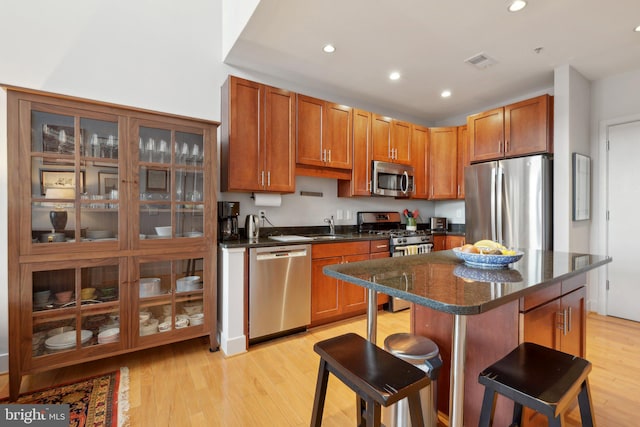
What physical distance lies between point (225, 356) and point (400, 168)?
3.01 meters

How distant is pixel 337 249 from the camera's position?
310 centimetres

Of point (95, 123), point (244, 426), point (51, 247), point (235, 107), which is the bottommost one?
point (244, 426)

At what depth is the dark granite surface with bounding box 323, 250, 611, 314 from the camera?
38.0 inches

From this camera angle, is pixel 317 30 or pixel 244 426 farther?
pixel 317 30

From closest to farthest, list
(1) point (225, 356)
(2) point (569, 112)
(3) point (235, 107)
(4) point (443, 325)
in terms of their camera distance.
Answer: (4) point (443, 325), (1) point (225, 356), (3) point (235, 107), (2) point (569, 112)

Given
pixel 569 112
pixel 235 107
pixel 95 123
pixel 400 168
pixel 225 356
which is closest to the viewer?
pixel 95 123

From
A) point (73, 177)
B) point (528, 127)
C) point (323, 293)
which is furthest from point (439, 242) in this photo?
point (73, 177)

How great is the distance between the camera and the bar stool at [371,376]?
99 centimetres

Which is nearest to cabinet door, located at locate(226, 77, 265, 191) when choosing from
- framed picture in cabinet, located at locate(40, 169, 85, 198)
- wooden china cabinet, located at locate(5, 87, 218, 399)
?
wooden china cabinet, located at locate(5, 87, 218, 399)

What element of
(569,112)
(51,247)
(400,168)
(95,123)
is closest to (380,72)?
(400,168)

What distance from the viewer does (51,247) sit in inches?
77.2

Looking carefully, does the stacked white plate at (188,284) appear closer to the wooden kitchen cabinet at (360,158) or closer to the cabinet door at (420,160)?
the wooden kitchen cabinet at (360,158)

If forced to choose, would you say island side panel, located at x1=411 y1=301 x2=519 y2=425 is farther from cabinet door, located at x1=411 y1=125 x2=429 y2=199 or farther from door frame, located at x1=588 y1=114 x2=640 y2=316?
door frame, located at x1=588 y1=114 x2=640 y2=316

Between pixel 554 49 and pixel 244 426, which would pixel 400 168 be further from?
pixel 244 426
